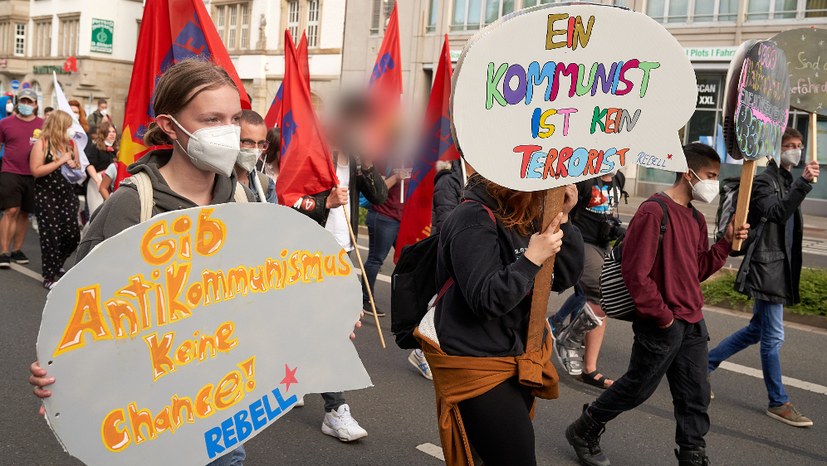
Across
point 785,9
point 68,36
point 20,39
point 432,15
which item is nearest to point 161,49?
point 785,9

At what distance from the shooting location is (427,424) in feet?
15.4

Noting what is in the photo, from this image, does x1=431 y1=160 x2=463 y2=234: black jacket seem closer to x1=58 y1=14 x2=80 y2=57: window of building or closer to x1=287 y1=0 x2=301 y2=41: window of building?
x1=287 y1=0 x2=301 y2=41: window of building

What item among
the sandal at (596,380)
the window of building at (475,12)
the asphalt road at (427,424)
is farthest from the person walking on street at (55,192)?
the window of building at (475,12)

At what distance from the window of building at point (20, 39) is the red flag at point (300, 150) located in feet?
168

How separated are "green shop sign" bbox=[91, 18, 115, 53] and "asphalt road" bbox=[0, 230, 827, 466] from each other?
41.3 metres

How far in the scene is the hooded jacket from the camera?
221cm

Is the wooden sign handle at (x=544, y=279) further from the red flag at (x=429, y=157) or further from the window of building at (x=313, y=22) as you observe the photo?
the window of building at (x=313, y=22)

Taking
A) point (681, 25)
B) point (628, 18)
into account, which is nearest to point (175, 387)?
point (628, 18)

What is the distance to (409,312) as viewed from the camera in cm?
292

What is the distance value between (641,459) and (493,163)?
2516mm

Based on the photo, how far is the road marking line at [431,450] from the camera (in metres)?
4.24

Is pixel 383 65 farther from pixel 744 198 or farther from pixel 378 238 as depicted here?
pixel 744 198

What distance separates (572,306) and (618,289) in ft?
7.51

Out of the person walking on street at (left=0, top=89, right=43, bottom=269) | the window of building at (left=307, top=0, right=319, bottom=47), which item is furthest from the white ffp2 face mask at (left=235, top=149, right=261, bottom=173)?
the window of building at (left=307, top=0, right=319, bottom=47)
